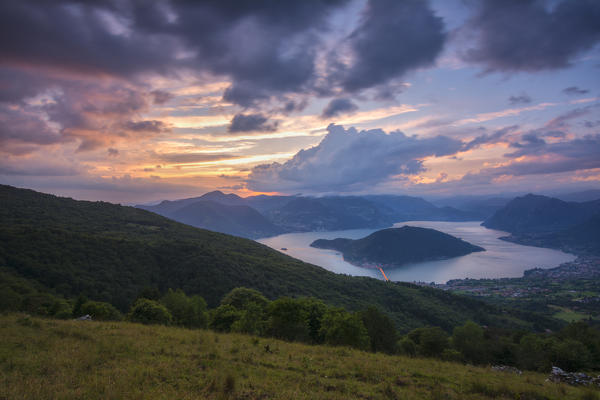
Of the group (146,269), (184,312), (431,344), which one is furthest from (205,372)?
(146,269)

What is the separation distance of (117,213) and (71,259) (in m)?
84.4

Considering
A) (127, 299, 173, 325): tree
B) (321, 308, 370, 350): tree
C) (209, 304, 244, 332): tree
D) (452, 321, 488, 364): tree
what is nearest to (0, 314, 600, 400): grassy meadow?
(321, 308, 370, 350): tree

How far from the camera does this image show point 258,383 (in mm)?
9406

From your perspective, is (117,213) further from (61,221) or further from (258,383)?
(258,383)

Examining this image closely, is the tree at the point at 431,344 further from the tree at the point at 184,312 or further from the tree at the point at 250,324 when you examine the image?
the tree at the point at 184,312

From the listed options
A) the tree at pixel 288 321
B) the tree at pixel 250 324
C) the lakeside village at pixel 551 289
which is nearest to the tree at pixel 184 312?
the tree at pixel 250 324

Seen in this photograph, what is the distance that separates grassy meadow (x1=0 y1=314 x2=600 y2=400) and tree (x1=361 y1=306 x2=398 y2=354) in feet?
49.5

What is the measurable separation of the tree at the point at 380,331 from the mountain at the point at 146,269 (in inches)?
1601

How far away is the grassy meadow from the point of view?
329 inches

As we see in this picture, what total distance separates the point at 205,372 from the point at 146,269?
248ft

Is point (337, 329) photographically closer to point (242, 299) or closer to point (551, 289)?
point (242, 299)

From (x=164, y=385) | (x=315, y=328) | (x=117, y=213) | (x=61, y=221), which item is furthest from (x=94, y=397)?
(x=117, y=213)

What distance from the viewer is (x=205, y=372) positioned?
10055 millimetres

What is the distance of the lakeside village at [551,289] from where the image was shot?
113994 millimetres
